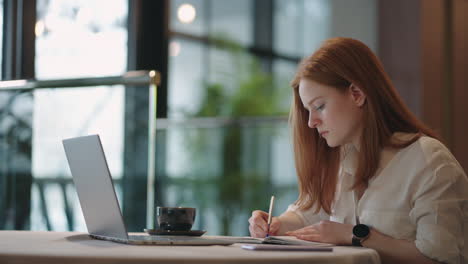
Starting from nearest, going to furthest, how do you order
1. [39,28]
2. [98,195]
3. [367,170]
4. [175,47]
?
[98,195] < [367,170] < [39,28] < [175,47]

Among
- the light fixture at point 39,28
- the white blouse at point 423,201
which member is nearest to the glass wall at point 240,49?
the light fixture at point 39,28

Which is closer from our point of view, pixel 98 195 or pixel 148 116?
pixel 98 195

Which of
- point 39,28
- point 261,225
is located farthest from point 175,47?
point 261,225

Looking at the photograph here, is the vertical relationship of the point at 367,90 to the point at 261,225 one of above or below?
above

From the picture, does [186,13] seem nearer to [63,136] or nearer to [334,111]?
[63,136]

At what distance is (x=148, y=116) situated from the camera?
10.3 feet

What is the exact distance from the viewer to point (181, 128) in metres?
4.52

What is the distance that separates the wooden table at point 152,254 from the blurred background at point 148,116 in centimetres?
182

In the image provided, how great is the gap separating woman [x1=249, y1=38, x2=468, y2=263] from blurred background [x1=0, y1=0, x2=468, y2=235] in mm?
1323

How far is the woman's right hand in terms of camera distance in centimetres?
187

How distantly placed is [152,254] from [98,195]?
Answer: 34 cm

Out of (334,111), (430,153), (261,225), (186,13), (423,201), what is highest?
(186,13)

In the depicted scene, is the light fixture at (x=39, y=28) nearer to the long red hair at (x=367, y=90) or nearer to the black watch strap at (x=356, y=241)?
the long red hair at (x=367, y=90)

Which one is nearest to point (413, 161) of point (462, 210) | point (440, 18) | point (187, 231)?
point (462, 210)
